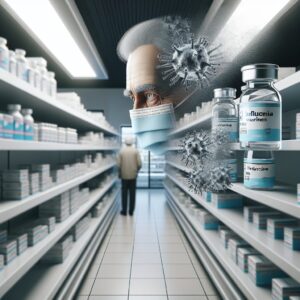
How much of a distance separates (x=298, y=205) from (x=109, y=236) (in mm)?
4270

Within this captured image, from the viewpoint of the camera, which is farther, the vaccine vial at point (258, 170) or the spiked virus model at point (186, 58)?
the vaccine vial at point (258, 170)

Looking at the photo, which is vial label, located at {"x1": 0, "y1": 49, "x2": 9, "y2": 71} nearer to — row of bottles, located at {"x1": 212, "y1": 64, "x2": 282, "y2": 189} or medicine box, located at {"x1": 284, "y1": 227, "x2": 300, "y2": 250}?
row of bottles, located at {"x1": 212, "y1": 64, "x2": 282, "y2": 189}

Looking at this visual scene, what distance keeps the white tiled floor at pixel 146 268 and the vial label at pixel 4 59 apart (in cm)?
210

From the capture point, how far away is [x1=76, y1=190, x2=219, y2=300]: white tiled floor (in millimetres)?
2969

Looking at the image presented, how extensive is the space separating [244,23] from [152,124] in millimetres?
223

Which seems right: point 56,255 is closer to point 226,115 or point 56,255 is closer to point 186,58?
point 226,115

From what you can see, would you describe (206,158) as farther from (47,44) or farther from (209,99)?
(47,44)

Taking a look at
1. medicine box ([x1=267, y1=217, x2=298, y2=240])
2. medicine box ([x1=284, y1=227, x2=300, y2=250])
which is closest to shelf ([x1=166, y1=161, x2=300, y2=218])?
medicine box ([x1=284, y1=227, x2=300, y2=250])

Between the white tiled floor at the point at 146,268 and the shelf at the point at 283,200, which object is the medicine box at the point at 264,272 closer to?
the shelf at the point at 283,200

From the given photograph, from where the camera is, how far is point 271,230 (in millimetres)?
1597

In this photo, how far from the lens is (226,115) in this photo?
0.55m

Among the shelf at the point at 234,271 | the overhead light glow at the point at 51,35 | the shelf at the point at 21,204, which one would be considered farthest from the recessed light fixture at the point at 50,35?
the shelf at the point at 234,271

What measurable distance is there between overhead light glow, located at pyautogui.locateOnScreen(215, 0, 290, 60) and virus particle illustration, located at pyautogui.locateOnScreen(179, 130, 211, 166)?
0.44ft

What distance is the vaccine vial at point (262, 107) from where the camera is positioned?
17.5 inches
